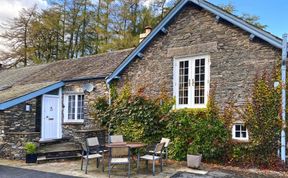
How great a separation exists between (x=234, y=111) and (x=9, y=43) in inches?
1051

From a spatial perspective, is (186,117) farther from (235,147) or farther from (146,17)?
(146,17)

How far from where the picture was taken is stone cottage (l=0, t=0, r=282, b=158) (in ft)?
30.9

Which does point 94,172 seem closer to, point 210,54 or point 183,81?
point 183,81

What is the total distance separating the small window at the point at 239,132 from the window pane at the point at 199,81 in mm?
1605

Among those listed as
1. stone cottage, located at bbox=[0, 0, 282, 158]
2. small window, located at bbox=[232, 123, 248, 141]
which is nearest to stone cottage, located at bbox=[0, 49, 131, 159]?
stone cottage, located at bbox=[0, 0, 282, 158]

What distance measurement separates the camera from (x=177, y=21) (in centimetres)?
1109

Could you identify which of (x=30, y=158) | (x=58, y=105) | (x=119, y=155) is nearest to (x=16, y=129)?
(x=30, y=158)

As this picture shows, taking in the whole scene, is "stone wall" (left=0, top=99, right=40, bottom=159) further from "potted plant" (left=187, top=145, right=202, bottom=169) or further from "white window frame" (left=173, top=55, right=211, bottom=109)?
"potted plant" (left=187, top=145, right=202, bottom=169)

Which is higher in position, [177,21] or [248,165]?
[177,21]

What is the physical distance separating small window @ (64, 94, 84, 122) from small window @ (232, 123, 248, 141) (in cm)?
803

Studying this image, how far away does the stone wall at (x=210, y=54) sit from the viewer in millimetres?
9320

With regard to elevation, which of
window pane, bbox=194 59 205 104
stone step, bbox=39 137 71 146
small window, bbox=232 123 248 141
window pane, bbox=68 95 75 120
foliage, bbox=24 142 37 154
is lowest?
stone step, bbox=39 137 71 146

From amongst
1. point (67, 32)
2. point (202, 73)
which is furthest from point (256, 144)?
point (67, 32)

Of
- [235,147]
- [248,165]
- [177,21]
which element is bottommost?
[248,165]
